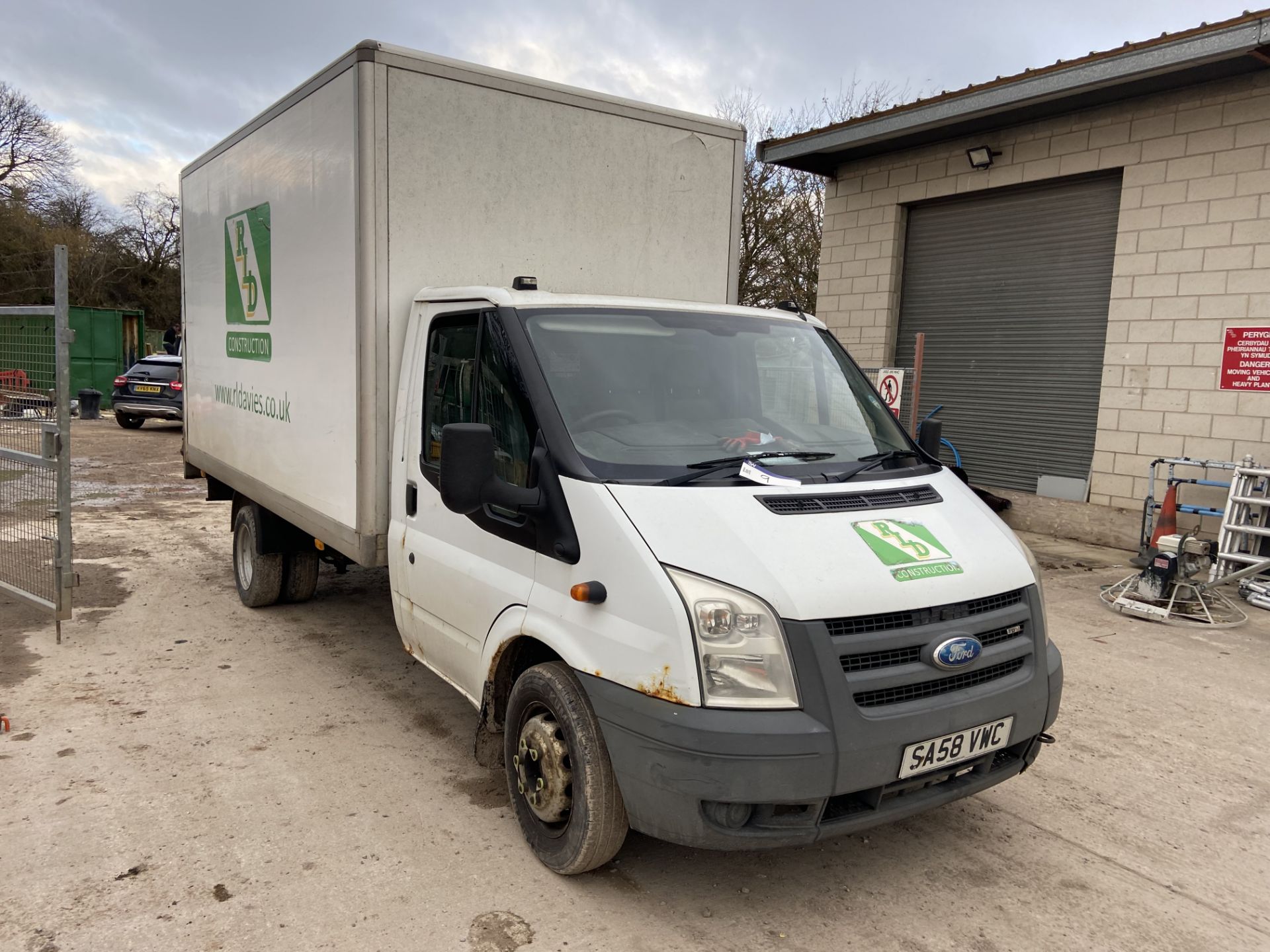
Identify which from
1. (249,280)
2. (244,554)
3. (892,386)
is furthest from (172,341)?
(892,386)

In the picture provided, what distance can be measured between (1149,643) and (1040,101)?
5.77m

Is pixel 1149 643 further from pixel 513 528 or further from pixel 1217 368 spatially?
pixel 513 528

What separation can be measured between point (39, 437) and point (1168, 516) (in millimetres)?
8957

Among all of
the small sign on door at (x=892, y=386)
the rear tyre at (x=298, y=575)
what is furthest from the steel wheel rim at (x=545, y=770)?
the small sign on door at (x=892, y=386)

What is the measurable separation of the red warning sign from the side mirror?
7931 mm

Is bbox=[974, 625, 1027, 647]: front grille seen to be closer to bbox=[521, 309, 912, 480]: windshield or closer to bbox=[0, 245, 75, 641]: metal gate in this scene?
bbox=[521, 309, 912, 480]: windshield

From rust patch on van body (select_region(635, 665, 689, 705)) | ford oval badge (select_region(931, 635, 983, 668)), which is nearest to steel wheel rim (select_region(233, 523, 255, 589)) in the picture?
rust patch on van body (select_region(635, 665, 689, 705))

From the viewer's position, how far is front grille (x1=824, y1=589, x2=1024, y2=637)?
9.00ft

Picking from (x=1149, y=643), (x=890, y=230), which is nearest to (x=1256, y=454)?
(x=1149, y=643)

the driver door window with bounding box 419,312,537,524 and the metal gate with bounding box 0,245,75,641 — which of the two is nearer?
the driver door window with bounding box 419,312,537,524

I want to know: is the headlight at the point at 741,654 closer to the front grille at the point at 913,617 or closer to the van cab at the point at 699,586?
the van cab at the point at 699,586

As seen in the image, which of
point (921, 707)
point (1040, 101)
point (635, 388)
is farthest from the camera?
point (1040, 101)

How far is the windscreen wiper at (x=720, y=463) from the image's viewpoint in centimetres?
311

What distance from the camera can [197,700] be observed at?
4816 mm
